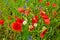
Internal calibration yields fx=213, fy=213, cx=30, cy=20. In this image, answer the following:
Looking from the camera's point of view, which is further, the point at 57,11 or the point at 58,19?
the point at 57,11

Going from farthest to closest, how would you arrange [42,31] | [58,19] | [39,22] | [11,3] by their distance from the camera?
[11,3] → [58,19] → [39,22] → [42,31]

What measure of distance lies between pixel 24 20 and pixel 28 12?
0.29ft

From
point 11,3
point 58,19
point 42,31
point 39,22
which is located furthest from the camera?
point 11,3

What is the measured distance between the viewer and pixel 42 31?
187 cm

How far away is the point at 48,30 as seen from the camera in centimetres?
206

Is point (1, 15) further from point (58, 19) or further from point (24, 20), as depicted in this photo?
point (58, 19)

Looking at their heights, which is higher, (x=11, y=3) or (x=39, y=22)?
(x=11, y=3)

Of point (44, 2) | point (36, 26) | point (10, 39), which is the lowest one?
point (10, 39)

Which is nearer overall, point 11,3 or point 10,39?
point 10,39

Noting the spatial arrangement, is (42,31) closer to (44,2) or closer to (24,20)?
(24,20)

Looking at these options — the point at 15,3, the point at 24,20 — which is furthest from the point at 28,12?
the point at 15,3

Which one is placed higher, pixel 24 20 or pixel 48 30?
pixel 24 20

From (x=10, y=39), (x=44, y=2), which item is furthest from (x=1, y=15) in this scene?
(x=44, y=2)

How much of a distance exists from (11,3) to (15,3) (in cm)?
6
